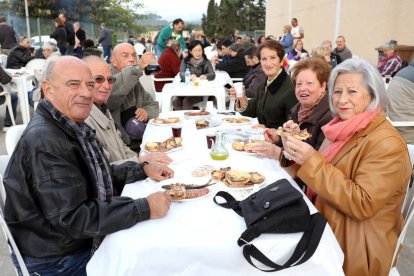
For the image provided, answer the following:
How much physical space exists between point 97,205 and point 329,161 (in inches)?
44.4

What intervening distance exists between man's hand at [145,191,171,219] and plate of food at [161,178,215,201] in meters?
0.10

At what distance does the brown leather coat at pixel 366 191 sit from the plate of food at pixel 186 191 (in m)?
0.45

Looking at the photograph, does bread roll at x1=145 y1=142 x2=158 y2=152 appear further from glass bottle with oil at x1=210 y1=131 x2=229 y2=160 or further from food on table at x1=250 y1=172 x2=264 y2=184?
food on table at x1=250 y1=172 x2=264 y2=184

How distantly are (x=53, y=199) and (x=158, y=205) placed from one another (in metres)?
0.39

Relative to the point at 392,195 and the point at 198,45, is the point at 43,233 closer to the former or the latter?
the point at 392,195

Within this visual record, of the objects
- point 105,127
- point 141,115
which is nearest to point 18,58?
point 141,115

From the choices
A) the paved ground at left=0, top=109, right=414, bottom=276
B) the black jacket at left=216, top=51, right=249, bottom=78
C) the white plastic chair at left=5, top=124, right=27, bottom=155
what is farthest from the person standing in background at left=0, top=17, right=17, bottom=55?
the white plastic chair at left=5, top=124, right=27, bottom=155

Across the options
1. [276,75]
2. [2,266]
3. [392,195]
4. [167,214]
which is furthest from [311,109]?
[2,266]

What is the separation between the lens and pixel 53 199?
4.44 feet

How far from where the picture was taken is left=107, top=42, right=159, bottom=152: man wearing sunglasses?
329 centimetres

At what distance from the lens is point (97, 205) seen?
144 cm

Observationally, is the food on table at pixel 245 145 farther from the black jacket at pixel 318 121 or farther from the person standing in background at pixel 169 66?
the person standing in background at pixel 169 66

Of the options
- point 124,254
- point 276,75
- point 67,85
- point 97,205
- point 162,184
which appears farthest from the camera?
point 276,75

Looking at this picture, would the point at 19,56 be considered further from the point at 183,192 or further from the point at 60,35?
the point at 183,192
